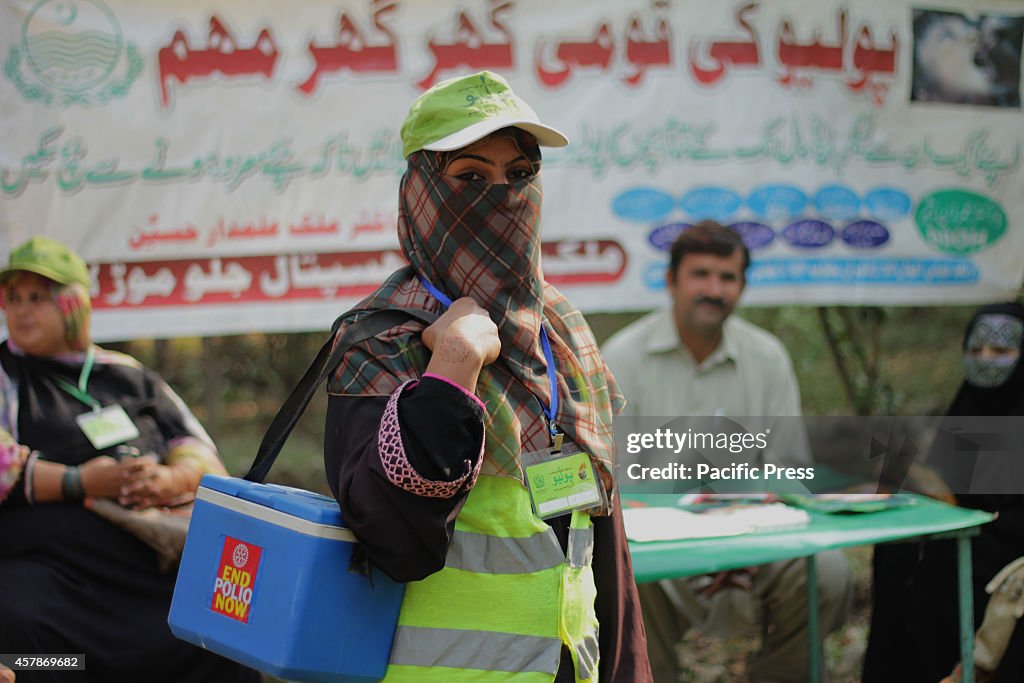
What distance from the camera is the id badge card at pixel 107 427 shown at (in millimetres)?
2986

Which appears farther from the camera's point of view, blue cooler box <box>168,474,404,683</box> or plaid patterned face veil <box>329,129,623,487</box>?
plaid patterned face veil <box>329,129,623,487</box>

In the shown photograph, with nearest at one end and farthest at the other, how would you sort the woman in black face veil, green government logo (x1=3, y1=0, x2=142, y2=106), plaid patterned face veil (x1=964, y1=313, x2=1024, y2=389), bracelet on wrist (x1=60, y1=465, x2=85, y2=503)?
bracelet on wrist (x1=60, y1=465, x2=85, y2=503) < the woman in black face veil < plaid patterned face veil (x1=964, y1=313, x2=1024, y2=389) < green government logo (x1=3, y1=0, x2=142, y2=106)

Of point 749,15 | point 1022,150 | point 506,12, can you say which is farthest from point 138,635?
point 1022,150

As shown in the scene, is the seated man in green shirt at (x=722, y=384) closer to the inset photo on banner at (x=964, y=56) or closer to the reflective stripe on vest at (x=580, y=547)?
the inset photo on banner at (x=964, y=56)

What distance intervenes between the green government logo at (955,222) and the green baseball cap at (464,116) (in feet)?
10.4

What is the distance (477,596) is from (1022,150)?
3.90 meters

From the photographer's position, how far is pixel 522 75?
4047mm

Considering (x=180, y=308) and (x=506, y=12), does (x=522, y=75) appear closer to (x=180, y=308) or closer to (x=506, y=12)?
(x=506, y=12)

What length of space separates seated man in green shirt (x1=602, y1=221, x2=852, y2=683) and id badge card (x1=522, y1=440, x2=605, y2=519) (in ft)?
7.01

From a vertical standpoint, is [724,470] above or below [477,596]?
below

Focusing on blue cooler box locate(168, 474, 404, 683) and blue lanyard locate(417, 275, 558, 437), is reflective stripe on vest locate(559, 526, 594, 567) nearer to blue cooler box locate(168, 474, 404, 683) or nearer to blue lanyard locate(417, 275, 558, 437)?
blue lanyard locate(417, 275, 558, 437)

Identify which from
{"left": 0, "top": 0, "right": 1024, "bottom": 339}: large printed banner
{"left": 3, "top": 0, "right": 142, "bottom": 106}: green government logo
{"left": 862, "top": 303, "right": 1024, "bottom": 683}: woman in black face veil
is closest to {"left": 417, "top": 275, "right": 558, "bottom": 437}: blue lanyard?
{"left": 862, "top": 303, "right": 1024, "bottom": 683}: woman in black face veil

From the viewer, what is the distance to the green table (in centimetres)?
263

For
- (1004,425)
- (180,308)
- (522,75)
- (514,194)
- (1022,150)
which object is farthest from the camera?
(1022,150)
